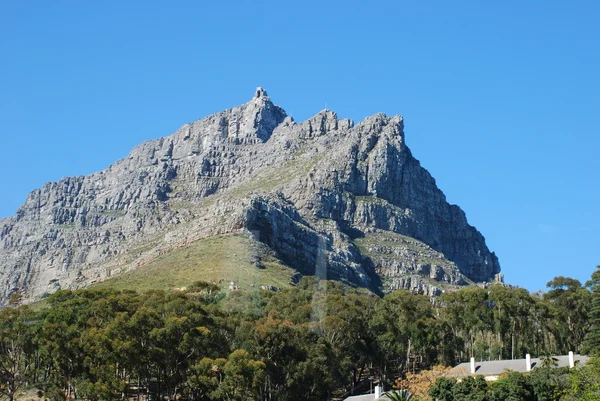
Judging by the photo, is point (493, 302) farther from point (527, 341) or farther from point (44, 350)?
point (44, 350)

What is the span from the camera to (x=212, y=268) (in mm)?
170875

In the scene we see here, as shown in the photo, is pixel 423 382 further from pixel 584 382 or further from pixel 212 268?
pixel 212 268

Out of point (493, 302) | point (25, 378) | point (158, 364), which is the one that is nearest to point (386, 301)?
point (493, 302)

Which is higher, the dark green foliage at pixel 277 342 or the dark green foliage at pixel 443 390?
the dark green foliage at pixel 277 342

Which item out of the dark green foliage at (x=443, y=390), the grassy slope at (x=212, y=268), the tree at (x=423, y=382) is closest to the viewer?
the dark green foliage at (x=443, y=390)

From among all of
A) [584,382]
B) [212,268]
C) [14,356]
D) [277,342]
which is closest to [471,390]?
[584,382]

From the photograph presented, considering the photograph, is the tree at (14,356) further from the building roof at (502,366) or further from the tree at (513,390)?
the tree at (513,390)

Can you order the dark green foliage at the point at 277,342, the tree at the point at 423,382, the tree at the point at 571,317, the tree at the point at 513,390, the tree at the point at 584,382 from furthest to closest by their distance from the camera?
the tree at the point at 571,317
the dark green foliage at the point at 277,342
the tree at the point at 423,382
the tree at the point at 513,390
the tree at the point at 584,382

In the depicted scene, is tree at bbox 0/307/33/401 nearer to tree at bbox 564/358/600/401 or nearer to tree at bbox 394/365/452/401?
tree at bbox 394/365/452/401

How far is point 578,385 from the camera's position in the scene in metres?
71.4

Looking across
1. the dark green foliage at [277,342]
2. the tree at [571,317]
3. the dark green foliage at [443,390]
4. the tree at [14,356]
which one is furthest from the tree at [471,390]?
the tree at [14,356]

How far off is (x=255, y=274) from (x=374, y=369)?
5689 centimetres

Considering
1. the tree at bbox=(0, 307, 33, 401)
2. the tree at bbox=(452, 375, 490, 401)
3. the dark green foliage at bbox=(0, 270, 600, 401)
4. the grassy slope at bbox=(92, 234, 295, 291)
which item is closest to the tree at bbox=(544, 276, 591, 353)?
the dark green foliage at bbox=(0, 270, 600, 401)

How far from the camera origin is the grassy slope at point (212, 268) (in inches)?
6398
